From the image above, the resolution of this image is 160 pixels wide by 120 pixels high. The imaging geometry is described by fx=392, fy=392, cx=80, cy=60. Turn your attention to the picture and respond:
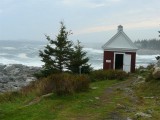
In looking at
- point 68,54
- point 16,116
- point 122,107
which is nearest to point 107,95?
point 122,107

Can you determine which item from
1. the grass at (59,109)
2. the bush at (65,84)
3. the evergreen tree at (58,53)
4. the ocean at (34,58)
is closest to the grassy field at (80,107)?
the grass at (59,109)

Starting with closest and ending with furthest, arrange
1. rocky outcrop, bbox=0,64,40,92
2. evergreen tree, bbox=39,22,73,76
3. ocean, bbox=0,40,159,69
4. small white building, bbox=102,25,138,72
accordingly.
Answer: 1. evergreen tree, bbox=39,22,73,76
2. rocky outcrop, bbox=0,64,40,92
3. small white building, bbox=102,25,138,72
4. ocean, bbox=0,40,159,69

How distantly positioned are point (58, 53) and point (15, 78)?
28.5ft

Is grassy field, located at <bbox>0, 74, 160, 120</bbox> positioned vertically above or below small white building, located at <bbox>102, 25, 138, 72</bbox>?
below

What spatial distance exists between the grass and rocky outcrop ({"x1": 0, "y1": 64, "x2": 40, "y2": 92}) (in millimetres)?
10875

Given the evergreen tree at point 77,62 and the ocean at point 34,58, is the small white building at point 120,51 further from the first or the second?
the ocean at point 34,58

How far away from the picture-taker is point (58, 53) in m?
23.2

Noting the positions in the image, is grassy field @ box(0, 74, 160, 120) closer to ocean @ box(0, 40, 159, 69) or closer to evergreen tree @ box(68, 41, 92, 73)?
evergreen tree @ box(68, 41, 92, 73)

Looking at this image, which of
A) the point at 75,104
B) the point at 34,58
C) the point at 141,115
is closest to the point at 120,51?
the point at 75,104

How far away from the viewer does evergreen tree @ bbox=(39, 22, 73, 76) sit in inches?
915

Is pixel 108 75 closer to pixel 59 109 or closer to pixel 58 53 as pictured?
pixel 58 53

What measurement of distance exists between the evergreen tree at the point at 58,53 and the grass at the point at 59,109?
947 cm

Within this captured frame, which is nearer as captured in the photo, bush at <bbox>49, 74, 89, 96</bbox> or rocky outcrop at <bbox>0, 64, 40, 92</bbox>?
bush at <bbox>49, 74, 89, 96</bbox>

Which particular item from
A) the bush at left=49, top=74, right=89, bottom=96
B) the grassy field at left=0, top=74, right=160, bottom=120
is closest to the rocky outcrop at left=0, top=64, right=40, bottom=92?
the bush at left=49, top=74, right=89, bottom=96
